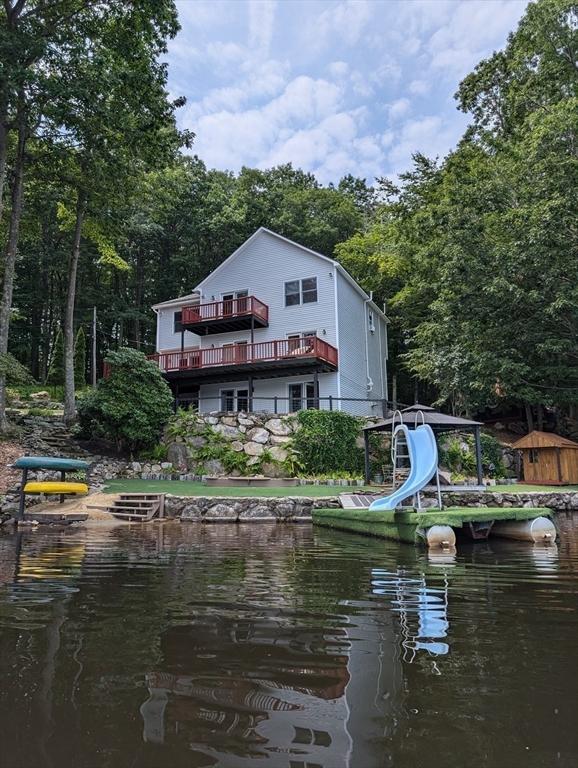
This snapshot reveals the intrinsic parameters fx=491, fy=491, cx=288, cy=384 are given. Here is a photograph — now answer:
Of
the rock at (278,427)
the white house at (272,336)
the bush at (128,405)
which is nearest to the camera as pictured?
the bush at (128,405)

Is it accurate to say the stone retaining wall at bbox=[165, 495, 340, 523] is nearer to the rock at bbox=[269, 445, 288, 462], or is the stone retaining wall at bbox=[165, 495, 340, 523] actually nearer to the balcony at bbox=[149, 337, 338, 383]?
the rock at bbox=[269, 445, 288, 462]

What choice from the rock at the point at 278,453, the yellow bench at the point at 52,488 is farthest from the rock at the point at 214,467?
the yellow bench at the point at 52,488

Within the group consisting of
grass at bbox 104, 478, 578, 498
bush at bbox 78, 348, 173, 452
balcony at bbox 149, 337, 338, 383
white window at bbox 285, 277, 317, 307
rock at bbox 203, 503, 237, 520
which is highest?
white window at bbox 285, 277, 317, 307

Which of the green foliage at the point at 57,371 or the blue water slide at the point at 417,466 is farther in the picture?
the green foliage at the point at 57,371

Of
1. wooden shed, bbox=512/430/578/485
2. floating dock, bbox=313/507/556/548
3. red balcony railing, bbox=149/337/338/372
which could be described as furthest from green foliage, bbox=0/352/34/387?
wooden shed, bbox=512/430/578/485

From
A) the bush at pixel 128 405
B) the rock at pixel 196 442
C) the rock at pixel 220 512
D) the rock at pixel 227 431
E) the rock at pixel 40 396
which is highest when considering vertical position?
the rock at pixel 40 396

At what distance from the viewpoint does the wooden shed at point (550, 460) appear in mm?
17750

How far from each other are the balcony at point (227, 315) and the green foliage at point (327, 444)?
7492mm

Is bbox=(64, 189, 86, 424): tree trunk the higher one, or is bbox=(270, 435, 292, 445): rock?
bbox=(64, 189, 86, 424): tree trunk

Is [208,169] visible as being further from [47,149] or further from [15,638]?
[15,638]

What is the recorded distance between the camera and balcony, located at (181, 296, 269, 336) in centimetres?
2422

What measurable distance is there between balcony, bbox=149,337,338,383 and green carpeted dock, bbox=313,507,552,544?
11.5 m

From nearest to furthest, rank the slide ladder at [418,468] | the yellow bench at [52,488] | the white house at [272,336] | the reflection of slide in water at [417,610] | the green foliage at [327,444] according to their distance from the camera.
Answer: the reflection of slide in water at [417,610] < the slide ladder at [418,468] < the yellow bench at [52,488] < the green foliage at [327,444] < the white house at [272,336]

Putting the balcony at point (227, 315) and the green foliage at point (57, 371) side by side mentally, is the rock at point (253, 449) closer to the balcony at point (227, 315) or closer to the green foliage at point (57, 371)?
the balcony at point (227, 315)
